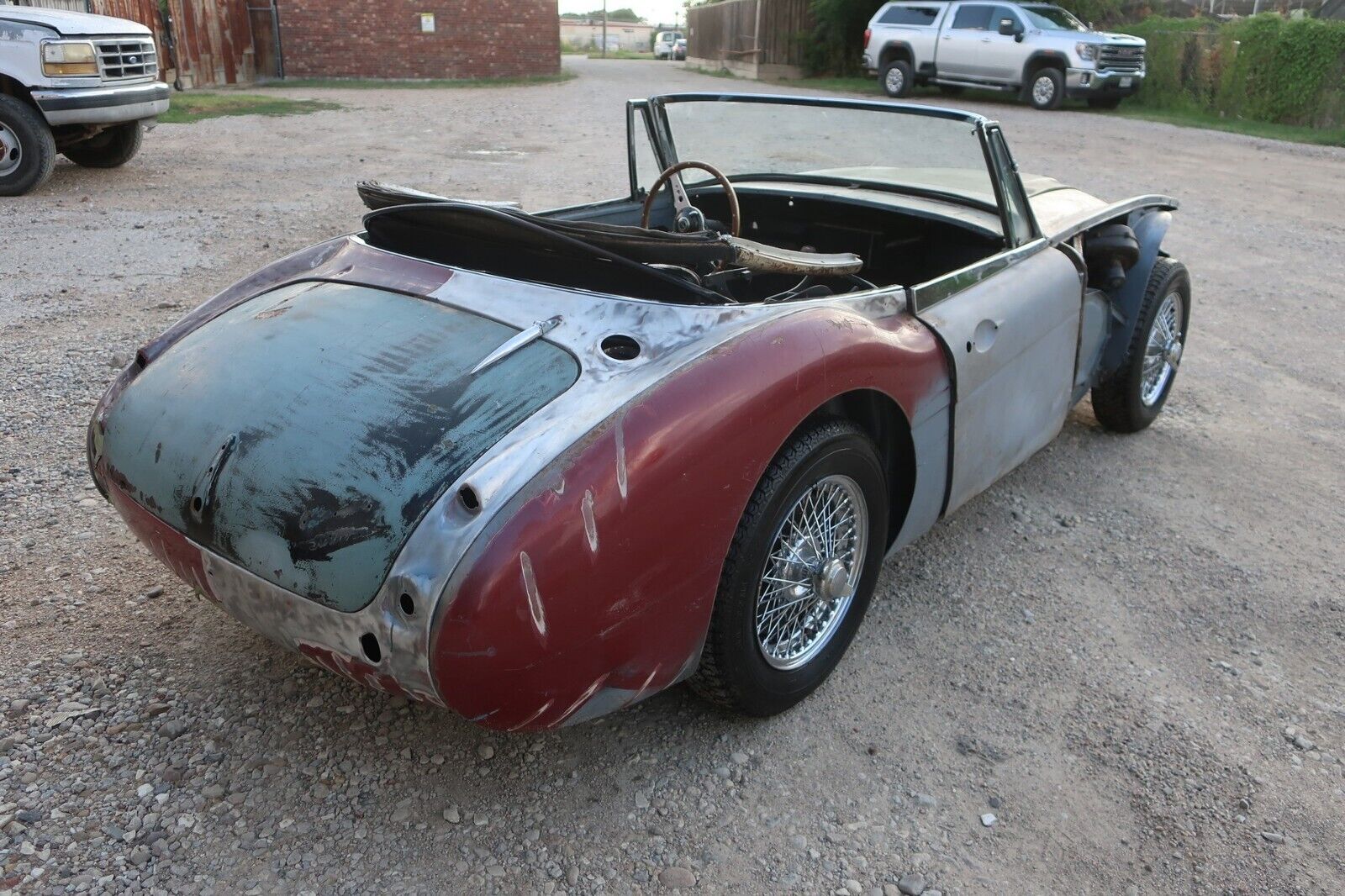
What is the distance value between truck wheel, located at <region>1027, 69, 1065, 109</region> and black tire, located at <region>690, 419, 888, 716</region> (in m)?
17.0

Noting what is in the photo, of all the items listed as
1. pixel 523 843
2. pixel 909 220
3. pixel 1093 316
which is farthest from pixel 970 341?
pixel 523 843

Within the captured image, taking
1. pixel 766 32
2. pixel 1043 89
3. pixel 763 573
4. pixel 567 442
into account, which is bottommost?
pixel 763 573

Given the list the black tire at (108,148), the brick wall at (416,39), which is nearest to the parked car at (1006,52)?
the brick wall at (416,39)

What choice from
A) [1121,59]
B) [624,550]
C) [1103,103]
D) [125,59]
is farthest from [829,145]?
[1103,103]

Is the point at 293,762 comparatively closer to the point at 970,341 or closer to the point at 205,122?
the point at 970,341

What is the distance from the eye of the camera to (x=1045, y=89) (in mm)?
17500

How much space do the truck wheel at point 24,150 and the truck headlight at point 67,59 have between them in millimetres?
366

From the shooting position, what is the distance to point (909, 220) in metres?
3.65

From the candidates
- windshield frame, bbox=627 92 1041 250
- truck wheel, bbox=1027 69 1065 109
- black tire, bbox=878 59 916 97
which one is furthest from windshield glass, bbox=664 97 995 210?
black tire, bbox=878 59 916 97

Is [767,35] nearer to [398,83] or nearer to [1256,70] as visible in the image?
[398,83]

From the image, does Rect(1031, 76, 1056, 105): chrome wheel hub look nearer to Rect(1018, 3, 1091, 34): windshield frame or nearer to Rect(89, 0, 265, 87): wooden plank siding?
Rect(1018, 3, 1091, 34): windshield frame

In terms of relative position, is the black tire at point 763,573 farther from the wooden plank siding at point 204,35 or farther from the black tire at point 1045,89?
the black tire at point 1045,89

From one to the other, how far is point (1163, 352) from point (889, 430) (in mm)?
2295

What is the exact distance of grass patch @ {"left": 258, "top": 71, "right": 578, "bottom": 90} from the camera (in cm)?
2094
